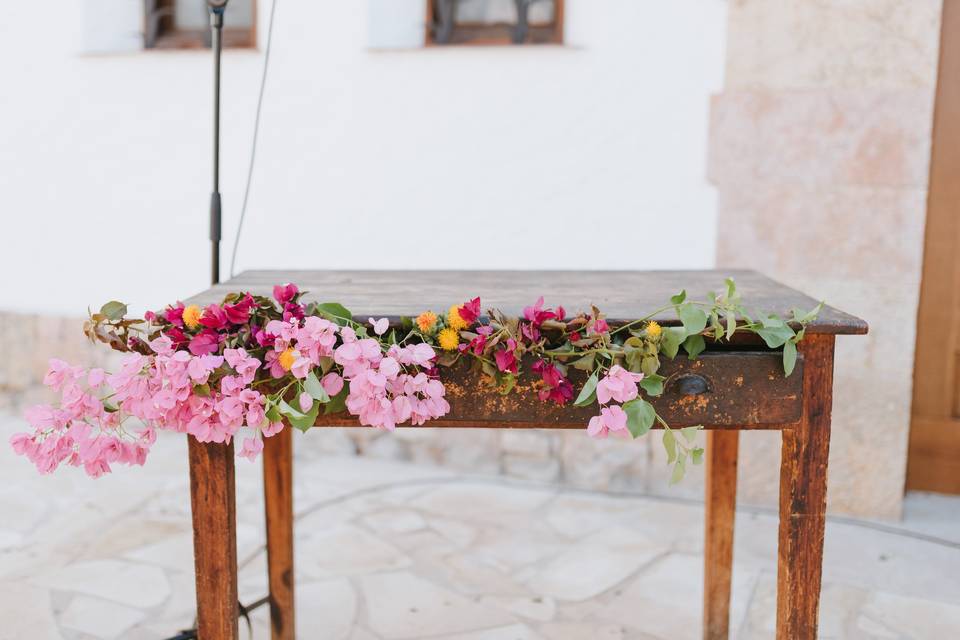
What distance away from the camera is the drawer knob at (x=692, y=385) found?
1.50 metres

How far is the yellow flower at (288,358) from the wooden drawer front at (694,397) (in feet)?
0.59

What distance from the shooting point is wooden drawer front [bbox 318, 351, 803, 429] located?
4.94 ft

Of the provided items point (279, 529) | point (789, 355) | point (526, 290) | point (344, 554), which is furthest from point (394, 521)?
point (789, 355)

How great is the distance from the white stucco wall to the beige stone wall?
122mm

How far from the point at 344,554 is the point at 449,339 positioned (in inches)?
61.9

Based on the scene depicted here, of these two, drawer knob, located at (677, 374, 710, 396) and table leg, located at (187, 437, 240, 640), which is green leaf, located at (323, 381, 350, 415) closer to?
table leg, located at (187, 437, 240, 640)

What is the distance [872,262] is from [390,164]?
1737 millimetres

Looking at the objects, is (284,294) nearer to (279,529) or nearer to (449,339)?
(449,339)

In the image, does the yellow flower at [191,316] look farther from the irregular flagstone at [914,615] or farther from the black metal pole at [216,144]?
the irregular flagstone at [914,615]

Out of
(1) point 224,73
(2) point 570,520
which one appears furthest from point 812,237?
(1) point 224,73

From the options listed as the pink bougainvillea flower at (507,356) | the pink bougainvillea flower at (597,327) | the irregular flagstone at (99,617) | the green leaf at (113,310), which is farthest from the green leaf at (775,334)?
the irregular flagstone at (99,617)

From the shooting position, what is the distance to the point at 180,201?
3.83 meters

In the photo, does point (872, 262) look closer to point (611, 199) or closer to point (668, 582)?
point (611, 199)

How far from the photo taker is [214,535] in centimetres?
158
